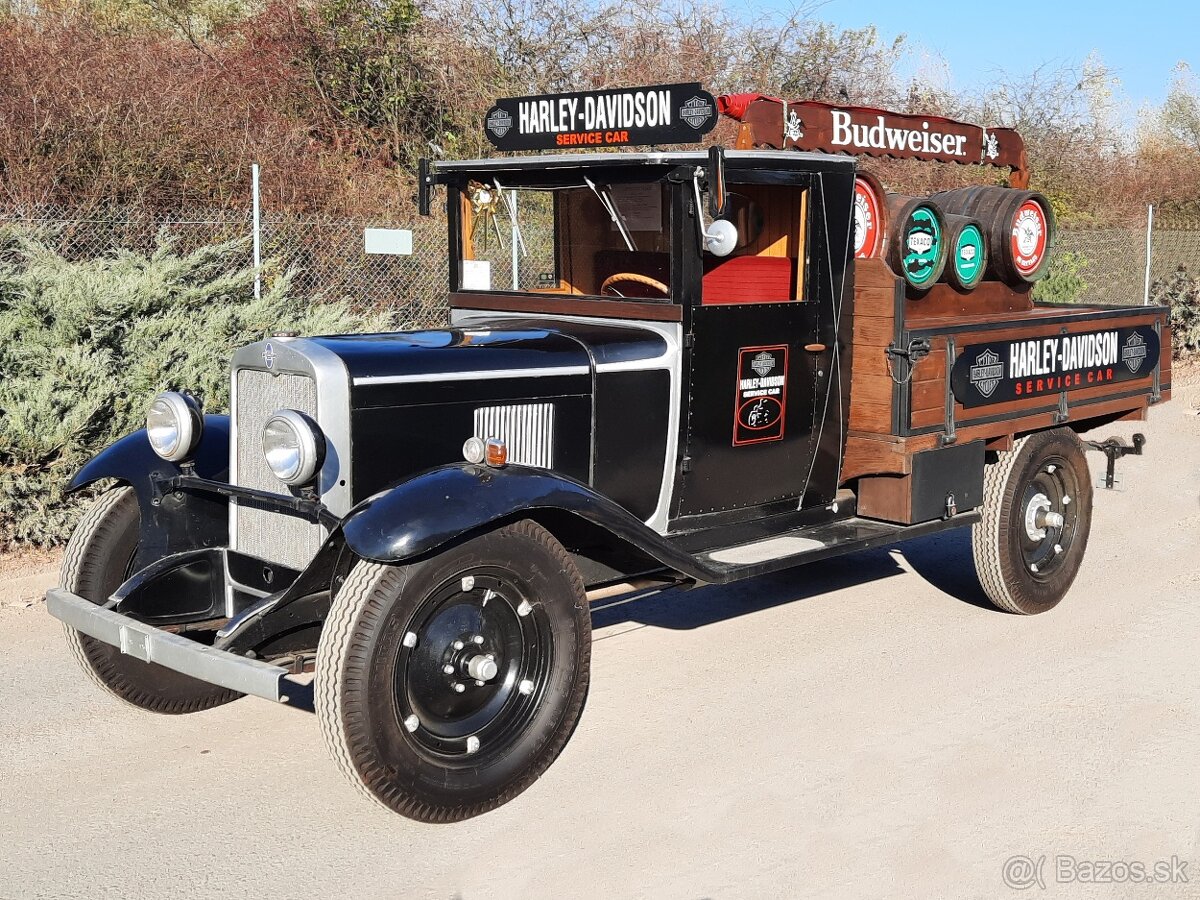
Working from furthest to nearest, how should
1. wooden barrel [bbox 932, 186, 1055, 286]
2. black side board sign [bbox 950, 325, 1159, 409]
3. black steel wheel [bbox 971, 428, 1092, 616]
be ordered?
1. wooden barrel [bbox 932, 186, 1055, 286]
2. black steel wheel [bbox 971, 428, 1092, 616]
3. black side board sign [bbox 950, 325, 1159, 409]

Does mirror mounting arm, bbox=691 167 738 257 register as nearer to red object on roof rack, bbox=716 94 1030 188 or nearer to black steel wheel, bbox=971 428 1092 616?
red object on roof rack, bbox=716 94 1030 188

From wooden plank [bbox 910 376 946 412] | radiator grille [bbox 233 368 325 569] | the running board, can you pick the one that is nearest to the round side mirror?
the running board

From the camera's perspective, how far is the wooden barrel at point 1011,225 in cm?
569

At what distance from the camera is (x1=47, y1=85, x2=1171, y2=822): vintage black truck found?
3.65 m

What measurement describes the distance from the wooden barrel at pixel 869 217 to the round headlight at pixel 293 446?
241 centimetres

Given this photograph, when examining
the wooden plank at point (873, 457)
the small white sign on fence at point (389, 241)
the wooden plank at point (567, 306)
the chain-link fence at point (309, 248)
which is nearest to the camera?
the wooden plank at point (567, 306)

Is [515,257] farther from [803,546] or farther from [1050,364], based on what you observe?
[1050,364]

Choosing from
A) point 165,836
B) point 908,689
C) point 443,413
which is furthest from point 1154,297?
point 165,836

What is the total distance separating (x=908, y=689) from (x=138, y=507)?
2840 mm

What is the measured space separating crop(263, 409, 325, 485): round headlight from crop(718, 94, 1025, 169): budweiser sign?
84.8 inches

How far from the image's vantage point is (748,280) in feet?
A: 15.8

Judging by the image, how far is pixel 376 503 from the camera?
3.52 metres

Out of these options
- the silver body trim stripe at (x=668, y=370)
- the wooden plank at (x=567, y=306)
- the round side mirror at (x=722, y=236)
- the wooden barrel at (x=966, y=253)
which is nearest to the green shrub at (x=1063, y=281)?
the wooden barrel at (x=966, y=253)

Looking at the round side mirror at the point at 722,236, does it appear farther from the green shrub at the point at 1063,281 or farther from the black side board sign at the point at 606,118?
the green shrub at the point at 1063,281
